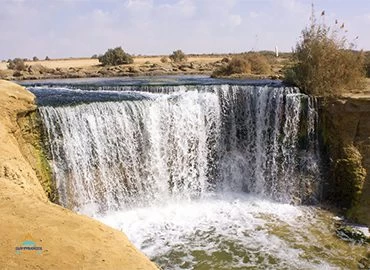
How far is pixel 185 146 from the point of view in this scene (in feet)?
36.4

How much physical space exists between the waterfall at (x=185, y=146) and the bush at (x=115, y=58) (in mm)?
18533

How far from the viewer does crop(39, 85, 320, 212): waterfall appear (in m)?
9.56

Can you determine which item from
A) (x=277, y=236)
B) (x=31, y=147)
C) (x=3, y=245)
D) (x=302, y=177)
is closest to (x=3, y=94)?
(x=31, y=147)

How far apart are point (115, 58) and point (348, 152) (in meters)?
22.9

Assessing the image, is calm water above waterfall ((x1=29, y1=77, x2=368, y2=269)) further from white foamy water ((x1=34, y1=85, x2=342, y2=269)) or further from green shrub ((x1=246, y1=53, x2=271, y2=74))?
green shrub ((x1=246, y1=53, x2=271, y2=74))

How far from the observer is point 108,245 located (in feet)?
14.3

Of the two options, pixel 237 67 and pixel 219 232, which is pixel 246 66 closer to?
pixel 237 67

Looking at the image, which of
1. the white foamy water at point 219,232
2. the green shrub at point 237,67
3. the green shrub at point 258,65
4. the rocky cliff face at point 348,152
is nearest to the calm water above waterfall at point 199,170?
the white foamy water at point 219,232

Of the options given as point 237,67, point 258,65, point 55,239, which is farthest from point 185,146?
point 258,65

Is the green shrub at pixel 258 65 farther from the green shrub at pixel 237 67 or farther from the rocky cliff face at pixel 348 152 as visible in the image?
the rocky cliff face at pixel 348 152

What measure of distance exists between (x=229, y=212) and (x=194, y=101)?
11.4 ft

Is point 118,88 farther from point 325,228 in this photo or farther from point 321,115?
point 325,228

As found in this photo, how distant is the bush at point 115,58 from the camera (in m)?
29.7

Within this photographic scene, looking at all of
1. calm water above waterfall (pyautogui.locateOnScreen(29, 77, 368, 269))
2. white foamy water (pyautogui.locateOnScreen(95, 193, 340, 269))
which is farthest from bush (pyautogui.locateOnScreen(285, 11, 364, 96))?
white foamy water (pyautogui.locateOnScreen(95, 193, 340, 269))
